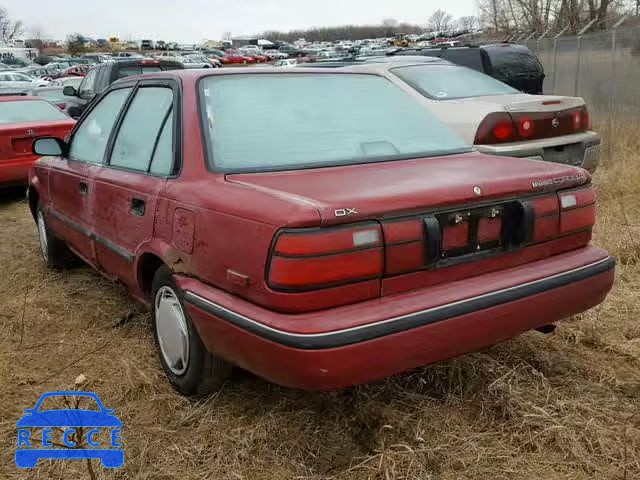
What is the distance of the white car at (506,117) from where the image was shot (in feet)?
19.2

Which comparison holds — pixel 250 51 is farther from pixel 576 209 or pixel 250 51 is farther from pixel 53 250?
pixel 576 209

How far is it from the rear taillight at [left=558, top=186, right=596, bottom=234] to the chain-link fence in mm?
8137

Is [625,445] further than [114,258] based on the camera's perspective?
No

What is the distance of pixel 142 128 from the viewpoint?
3459 mm

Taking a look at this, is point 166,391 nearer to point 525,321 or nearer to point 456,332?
point 456,332

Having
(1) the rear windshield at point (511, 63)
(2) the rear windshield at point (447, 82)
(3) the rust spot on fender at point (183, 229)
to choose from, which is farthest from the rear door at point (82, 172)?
(1) the rear windshield at point (511, 63)

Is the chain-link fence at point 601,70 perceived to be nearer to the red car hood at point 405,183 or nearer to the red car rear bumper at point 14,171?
the red car hood at point 405,183

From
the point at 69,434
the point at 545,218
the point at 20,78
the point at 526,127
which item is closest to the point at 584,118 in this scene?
the point at 526,127

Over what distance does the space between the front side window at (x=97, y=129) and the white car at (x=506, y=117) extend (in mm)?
2755

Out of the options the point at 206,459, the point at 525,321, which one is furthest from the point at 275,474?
the point at 525,321

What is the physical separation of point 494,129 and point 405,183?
3561mm

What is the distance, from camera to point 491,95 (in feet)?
21.9

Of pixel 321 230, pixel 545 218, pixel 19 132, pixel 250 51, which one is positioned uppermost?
pixel 250 51

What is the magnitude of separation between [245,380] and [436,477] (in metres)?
1.08
